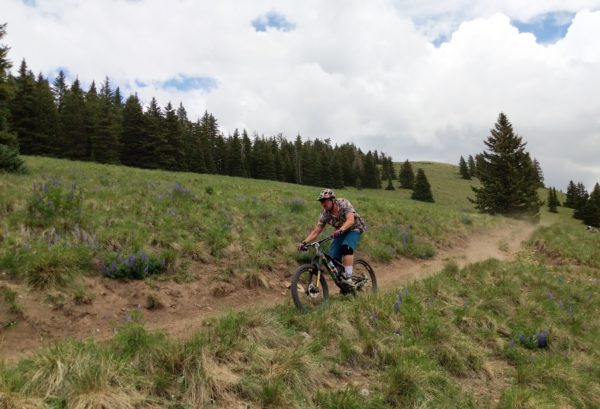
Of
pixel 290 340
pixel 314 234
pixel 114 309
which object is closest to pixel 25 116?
pixel 114 309

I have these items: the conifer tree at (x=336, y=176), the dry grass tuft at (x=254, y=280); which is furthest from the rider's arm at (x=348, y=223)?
the conifer tree at (x=336, y=176)

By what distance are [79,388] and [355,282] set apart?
601 centimetres

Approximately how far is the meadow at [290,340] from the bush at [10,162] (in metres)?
0.75

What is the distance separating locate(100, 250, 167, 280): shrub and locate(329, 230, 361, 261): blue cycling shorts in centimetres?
409

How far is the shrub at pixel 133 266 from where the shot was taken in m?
7.93

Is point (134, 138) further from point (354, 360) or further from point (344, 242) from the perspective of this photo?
point (354, 360)

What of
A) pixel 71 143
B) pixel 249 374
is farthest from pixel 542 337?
pixel 71 143

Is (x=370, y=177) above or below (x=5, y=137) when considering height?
above

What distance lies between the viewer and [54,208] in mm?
9359

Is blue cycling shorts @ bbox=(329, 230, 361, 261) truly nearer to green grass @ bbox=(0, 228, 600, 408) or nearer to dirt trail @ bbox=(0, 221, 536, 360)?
green grass @ bbox=(0, 228, 600, 408)

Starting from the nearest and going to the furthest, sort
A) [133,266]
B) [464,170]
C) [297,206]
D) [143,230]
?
[133,266] < [143,230] < [297,206] < [464,170]

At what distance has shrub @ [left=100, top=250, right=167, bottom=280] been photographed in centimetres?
793

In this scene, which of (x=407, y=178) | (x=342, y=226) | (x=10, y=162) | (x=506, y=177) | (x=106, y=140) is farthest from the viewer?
(x=407, y=178)

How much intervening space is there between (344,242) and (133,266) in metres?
4.73
